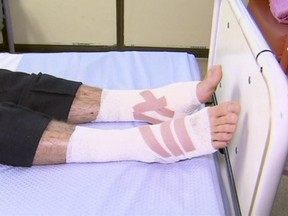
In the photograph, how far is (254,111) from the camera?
77cm

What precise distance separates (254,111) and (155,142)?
27 cm

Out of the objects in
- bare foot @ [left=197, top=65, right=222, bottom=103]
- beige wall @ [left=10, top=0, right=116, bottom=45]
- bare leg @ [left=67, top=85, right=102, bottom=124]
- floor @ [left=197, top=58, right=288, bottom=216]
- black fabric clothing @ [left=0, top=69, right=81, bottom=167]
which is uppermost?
bare foot @ [left=197, top=65, right=222, bottom=103]

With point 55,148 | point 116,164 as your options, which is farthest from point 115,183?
point 55,148

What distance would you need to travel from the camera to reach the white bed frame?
63 centimetres

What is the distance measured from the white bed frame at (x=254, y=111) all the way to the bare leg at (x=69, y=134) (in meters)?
0.03

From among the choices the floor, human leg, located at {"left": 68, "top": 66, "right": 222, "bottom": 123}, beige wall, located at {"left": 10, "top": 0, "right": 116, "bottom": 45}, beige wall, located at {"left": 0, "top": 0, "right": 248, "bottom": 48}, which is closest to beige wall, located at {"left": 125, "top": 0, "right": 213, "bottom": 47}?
beige wall, located at {"left": 0, "top": 0, "right": 248, "bottom": 48}

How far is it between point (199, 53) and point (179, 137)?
1542 mm

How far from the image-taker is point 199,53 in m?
2.38

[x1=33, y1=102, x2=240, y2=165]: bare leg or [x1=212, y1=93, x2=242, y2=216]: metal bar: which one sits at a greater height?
[x1=33, y1=102, x2=240, y2=165]: bare leg

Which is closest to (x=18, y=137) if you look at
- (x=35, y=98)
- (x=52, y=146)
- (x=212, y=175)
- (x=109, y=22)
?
(x=52, y=146)

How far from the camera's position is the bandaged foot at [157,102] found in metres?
1.05

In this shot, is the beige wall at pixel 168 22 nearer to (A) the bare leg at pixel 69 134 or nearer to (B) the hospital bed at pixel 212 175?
(B) the hospital bed at pixel 212 175

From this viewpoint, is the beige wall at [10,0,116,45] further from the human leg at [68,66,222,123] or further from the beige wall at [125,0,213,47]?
the human leg at [68,66,222,123]

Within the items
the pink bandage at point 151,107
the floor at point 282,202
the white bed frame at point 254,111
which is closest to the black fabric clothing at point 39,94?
the pink bandage at point 151,107
